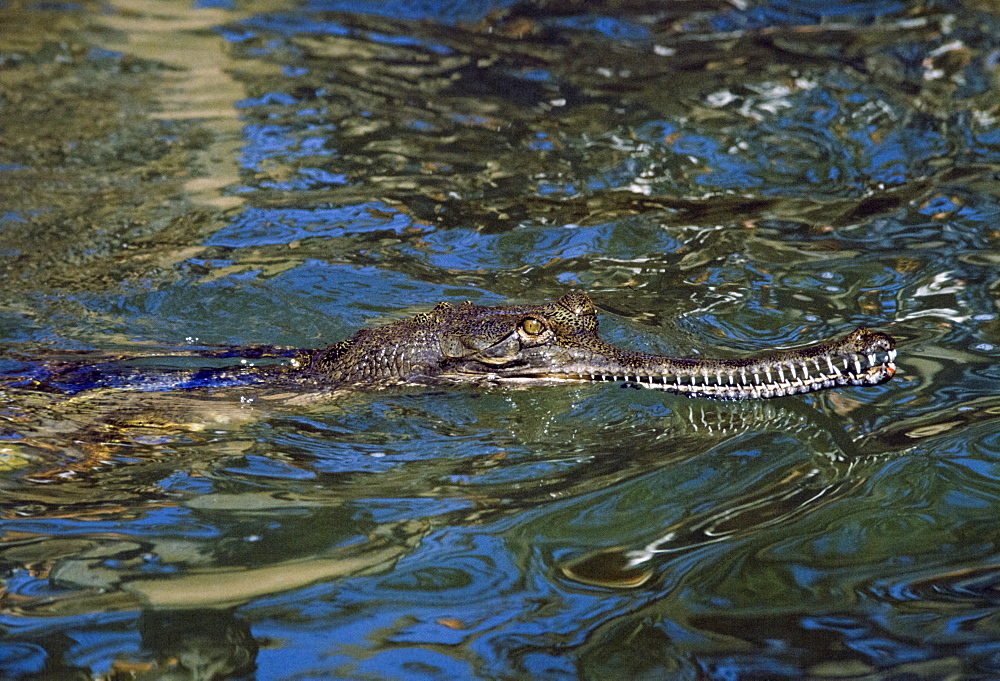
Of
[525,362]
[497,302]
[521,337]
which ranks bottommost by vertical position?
[497,302]

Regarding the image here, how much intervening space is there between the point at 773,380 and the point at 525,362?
1397mm

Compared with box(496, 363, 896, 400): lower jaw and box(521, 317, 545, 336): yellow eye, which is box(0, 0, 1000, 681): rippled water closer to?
box(496, 363, 896, 400): lower jaw

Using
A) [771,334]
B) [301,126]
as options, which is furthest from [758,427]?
[301,126]

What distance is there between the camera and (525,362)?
565cm

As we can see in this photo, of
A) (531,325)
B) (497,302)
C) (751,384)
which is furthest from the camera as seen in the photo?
(497,302)

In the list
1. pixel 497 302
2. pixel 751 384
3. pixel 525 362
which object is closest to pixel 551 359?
pixel 525 362

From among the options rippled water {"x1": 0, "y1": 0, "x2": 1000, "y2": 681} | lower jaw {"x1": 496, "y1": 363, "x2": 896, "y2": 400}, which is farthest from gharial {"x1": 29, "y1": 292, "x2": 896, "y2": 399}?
rippled water {"x1": 0, "y1": 0, "x2": 1000, "y2": 681}

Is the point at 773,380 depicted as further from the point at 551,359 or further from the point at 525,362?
the point at 525,362

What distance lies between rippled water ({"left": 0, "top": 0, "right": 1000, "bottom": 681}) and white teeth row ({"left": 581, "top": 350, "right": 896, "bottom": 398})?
13.3 inches

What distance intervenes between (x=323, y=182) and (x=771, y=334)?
4.56m

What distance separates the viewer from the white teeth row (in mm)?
4707

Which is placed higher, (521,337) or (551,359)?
(521,337)

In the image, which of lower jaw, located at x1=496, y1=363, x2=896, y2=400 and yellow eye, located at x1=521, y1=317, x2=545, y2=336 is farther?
yellow eye, located at x1=521, y1=317, x2=545, y2=336

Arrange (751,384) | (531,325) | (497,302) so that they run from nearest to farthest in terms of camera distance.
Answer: (751,384) < (531,325) < (497,302)
